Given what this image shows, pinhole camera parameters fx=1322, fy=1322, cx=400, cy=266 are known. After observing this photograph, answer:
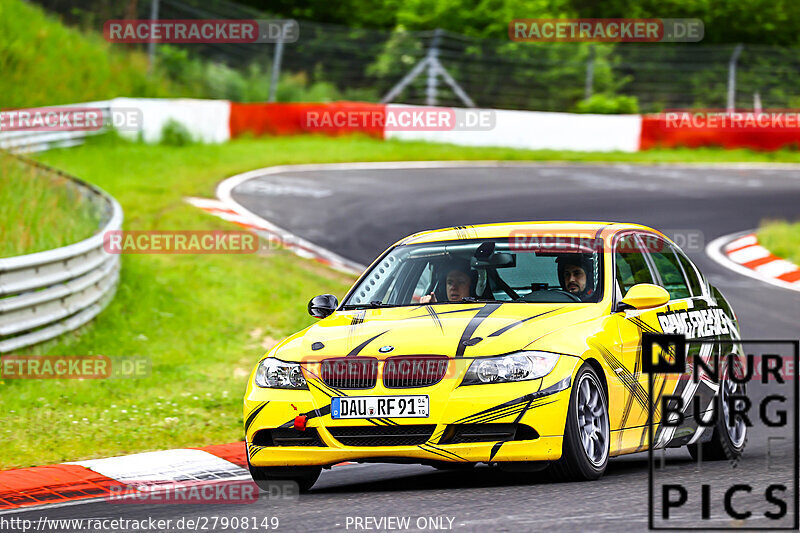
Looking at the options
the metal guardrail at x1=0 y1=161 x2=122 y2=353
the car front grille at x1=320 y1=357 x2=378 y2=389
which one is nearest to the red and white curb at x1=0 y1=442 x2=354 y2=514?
the car front grille at x1=320 y1=357 x2=378 y2=389

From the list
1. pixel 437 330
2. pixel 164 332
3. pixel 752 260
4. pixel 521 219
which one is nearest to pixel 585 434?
pixel 437 330

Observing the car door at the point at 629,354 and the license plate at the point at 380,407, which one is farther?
the car door at the point at 629,354

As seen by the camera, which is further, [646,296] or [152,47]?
[152,47]

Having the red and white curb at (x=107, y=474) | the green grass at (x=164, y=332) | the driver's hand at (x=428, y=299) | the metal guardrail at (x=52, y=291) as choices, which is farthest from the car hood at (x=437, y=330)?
the metal guardrail at (x=52, y=291)

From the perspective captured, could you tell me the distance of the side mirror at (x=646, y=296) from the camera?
24.0ft

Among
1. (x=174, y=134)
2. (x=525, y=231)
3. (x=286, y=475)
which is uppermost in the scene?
(x=525, y=231)

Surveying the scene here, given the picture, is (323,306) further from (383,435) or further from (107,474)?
(107,474)

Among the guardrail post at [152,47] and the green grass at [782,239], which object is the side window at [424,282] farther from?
the guardrail post at [152,47]

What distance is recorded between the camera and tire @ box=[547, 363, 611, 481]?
6.58 m

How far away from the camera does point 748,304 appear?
14820mm

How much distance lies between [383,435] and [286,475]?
772mm

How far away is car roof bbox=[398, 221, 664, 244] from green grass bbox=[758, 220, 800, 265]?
1019cm

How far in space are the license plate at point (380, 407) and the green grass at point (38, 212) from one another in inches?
288

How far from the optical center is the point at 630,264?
313 inches
